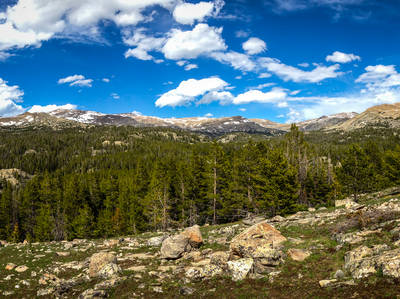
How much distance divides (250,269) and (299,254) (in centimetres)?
355

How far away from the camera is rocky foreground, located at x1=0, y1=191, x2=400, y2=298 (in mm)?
11719

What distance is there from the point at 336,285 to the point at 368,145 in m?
65.5

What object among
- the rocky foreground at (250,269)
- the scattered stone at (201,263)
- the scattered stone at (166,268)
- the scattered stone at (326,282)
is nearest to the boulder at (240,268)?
the rocky foreground at (250,269)

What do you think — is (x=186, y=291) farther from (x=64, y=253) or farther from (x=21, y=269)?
(x=64, y=253)

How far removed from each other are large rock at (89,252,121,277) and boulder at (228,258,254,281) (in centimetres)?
900

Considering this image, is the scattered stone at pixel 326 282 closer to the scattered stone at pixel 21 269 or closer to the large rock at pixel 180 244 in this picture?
the large rock at pixel 180 244

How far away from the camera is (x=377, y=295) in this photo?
31.6ft

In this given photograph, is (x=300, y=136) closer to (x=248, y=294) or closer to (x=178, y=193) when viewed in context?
(x=178, y=193)

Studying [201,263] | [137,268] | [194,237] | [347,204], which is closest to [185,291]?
[201,263]

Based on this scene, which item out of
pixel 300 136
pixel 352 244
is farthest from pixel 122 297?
pixel 300 136

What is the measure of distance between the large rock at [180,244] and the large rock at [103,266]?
4.15 metres

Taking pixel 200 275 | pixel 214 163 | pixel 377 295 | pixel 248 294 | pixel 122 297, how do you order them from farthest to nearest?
pixel 214 163 < pixel 200 275 < pixel 122 297 < pixel 248 294 < pixel 377 295

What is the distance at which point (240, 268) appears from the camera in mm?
14961

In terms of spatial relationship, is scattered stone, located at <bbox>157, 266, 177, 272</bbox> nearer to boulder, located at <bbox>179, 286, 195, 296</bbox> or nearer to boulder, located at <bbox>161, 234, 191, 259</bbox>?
boulder, located at <bbox>161, 234, 191, 259</bbox>
